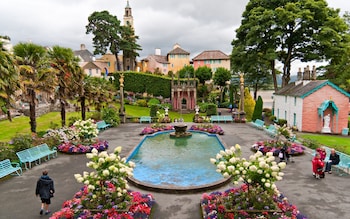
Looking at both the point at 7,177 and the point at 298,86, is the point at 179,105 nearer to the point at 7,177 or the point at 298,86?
the point at 298,86

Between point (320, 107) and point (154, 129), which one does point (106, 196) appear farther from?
point (320, 107)

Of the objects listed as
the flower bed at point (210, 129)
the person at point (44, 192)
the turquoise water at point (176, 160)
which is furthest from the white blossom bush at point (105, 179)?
the flower bed at point (210, 129)

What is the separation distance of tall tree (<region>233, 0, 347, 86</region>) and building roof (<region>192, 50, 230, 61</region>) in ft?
104

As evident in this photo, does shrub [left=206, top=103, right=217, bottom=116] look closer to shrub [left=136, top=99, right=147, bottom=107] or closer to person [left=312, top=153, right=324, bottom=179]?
shrub [left=136, top=99, right=147, bottom=107]

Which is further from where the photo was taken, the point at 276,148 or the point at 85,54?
the point at 85,54

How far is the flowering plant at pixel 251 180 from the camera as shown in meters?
6.81

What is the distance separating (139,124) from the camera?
28703mm

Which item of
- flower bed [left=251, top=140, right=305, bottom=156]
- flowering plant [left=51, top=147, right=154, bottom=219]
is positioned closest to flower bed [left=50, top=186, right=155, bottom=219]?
flowering plant [left=51, top=147, right=154, bottom=219]

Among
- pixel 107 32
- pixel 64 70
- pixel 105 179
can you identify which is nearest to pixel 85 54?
pixel 107 32

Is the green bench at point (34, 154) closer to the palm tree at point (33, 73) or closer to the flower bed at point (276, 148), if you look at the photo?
the palm tree at point (33, 73)

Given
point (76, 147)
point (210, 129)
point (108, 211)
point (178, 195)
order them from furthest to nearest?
point (210, 129), point (76, 147), point (178, 195), point (108, 211)

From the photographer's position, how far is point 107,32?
55.6 meters

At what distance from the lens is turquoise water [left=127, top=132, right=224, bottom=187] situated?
11.8m

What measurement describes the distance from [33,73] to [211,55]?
57.1 metres
